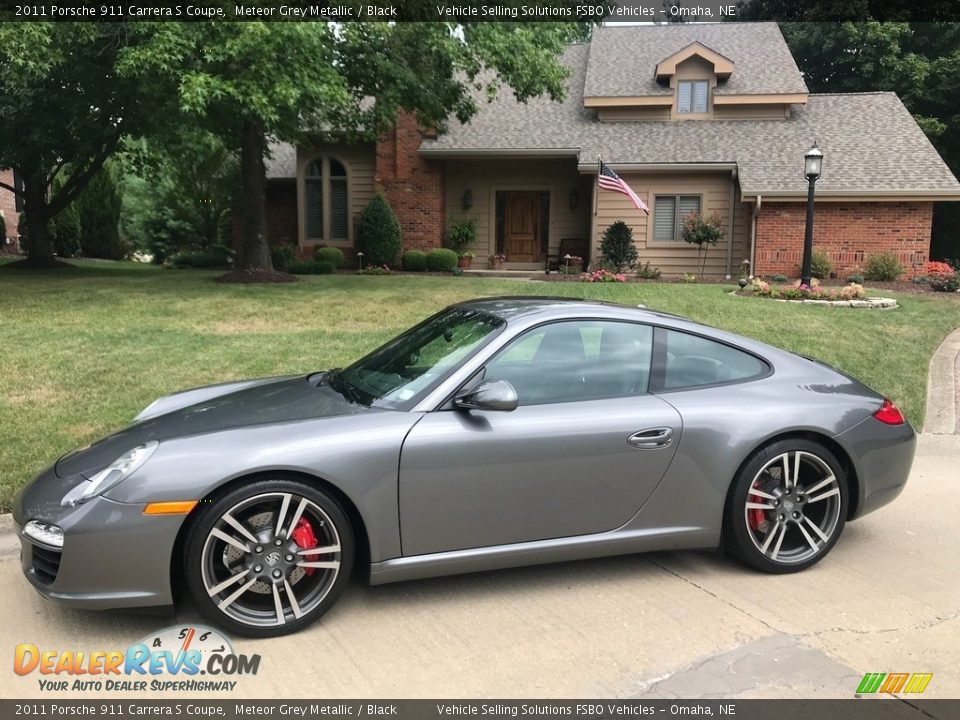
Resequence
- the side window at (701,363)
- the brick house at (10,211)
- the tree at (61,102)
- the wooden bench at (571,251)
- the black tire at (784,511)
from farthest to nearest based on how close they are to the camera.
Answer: the brick house at (10,211) < the wooden bench at (571,251) < the tree at (61,102) < the side window at (701,363) < the black tire at (784,511)

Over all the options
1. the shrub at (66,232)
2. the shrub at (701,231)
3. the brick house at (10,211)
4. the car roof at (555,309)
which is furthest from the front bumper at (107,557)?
the brick house at (10,211)

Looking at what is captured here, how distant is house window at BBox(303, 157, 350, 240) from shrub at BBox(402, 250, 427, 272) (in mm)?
2385

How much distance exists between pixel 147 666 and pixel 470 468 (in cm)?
149

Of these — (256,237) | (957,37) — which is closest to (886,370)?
(256,237)

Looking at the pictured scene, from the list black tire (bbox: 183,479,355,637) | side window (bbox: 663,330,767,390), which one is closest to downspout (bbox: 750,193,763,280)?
side window (bbox: 663,330,767,390)

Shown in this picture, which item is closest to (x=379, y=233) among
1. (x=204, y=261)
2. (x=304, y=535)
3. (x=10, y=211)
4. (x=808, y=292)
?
(x=204, y=261)

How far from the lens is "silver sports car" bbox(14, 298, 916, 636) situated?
10.0 feet

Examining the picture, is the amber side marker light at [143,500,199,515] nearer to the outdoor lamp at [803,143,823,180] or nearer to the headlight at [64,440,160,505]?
the headlight at [64,440,160,505]

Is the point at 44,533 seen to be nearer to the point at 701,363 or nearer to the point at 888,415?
the point at 701,363

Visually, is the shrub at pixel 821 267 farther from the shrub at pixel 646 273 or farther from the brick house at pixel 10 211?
the brick house at pixel 10 211

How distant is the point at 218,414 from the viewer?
3.54 meters

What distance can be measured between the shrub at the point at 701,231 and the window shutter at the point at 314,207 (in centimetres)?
967

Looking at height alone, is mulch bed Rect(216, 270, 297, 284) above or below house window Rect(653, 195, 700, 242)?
below

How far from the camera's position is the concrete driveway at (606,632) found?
2902mm
